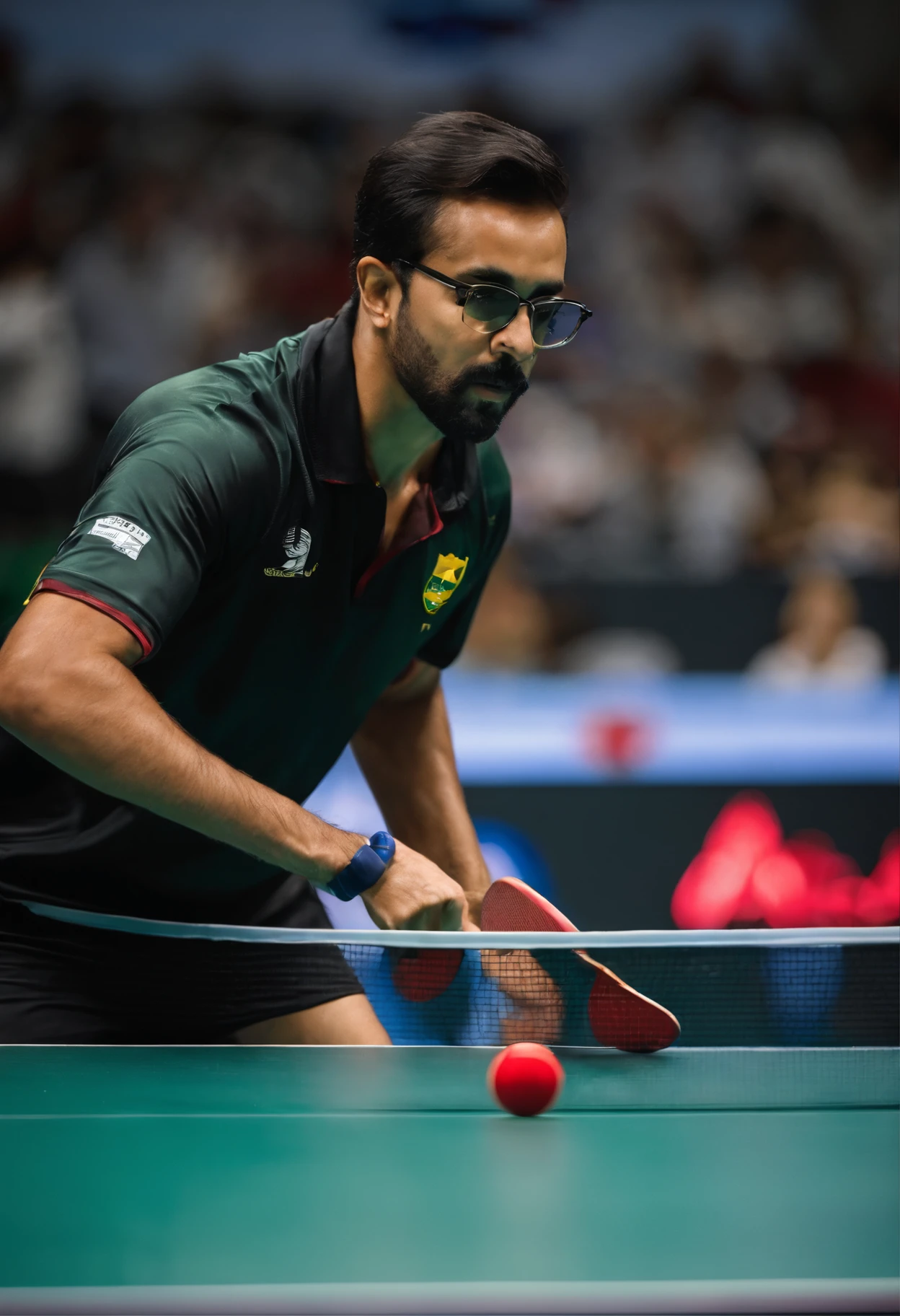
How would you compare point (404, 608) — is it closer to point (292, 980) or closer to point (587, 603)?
point (292, 980)

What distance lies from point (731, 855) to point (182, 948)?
338cm

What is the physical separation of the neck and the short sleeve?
0.31 meters

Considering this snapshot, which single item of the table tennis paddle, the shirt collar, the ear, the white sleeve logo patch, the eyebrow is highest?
the ear

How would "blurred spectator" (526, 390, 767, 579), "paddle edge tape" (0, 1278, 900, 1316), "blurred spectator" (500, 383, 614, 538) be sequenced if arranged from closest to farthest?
"paddle edge tape" (0, 1278, 900, 1316) < "blurred spectator" (526, 390, 767, 579) < "blurred spectator" (500, 383, 614, 538)

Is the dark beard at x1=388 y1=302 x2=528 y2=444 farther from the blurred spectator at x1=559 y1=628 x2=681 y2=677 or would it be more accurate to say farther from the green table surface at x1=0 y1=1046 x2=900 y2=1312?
the blurred spectator at x1=559 y1=628 x2=681 y2=677

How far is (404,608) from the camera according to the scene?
2.91 metres

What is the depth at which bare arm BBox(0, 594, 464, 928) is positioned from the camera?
85.4 inches

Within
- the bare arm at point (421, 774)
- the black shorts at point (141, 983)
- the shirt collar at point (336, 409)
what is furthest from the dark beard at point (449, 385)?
the black shorts at point (141, 983)

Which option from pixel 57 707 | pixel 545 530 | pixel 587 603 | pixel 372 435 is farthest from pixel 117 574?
pixel 545 530

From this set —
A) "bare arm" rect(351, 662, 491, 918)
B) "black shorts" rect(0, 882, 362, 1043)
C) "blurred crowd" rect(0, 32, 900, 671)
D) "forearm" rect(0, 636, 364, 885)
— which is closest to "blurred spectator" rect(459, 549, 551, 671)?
"blurred crowd" rect(0, 32, 900, 671)

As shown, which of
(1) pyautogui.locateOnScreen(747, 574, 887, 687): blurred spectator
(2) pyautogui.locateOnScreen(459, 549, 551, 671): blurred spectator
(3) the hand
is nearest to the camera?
(3) the hand

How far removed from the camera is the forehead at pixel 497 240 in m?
2.59

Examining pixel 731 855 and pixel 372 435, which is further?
pixel 731 855

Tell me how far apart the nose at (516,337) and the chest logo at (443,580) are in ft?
1.63
